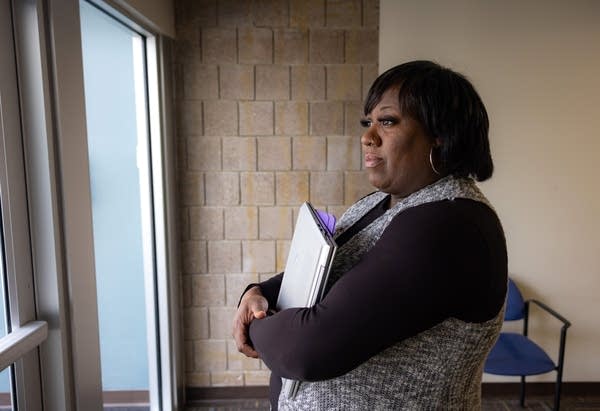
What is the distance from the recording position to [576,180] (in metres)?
2.47

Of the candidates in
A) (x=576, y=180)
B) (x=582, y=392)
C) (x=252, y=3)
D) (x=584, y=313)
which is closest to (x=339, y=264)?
(x=252, y=3)

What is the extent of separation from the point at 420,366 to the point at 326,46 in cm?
198

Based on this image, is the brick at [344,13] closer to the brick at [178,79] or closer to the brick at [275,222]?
the brick at [178,79]

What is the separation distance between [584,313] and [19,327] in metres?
2.86

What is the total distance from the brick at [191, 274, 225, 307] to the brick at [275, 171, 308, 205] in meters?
0.59

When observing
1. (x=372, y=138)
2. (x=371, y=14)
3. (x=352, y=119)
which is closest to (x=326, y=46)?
(x=371, y=14)

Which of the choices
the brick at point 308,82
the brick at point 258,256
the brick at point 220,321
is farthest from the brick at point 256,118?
the brick at point 220,321

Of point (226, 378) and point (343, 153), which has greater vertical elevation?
point (343, 153)

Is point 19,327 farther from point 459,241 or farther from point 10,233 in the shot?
point 459,241

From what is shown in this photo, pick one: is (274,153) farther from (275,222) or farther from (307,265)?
(307,265)

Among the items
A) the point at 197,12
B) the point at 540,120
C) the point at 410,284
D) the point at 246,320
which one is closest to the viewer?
the point at 410,284

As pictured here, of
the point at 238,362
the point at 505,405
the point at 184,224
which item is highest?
the point at 184,224

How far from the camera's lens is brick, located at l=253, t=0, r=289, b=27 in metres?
2.32

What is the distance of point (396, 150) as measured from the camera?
820 millimetres
